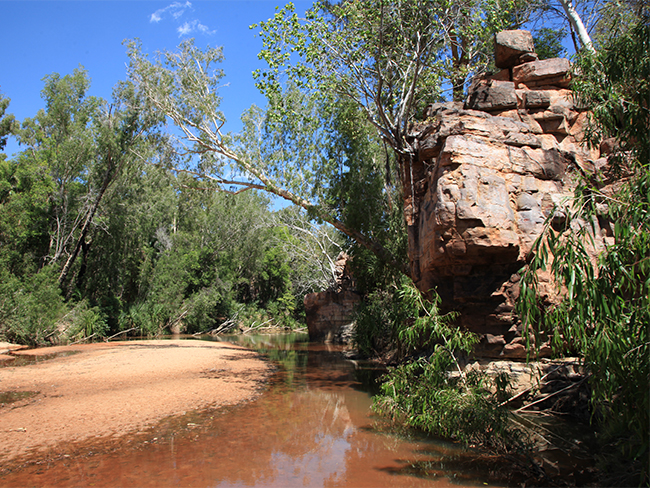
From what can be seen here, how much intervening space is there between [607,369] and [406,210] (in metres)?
6.79

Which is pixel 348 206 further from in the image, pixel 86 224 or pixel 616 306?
pixel 86 224

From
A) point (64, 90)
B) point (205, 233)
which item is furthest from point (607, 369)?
point (205, 233)

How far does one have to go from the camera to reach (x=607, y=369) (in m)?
3.74

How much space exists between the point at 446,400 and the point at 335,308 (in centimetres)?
1550

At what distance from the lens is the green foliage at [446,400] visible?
18.0 ft

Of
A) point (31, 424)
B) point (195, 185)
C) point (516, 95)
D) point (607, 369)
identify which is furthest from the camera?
point (195, 185)

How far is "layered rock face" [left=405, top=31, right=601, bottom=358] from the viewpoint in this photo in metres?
7.66

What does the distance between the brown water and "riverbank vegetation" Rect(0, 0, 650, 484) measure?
2.59ft

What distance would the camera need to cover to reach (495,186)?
25.6ft

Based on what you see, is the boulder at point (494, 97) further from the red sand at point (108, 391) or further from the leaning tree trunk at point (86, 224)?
the leaning tree trunk at point (86, 224)

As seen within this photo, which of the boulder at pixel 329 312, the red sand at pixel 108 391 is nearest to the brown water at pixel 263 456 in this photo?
the red sand at pixel 108 391

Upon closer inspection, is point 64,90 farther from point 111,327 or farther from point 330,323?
point 330,323

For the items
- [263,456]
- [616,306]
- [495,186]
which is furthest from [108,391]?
[616,306]

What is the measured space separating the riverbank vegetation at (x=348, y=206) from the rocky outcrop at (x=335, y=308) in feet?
5.87
